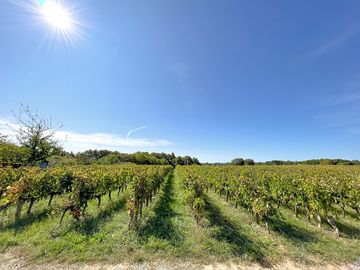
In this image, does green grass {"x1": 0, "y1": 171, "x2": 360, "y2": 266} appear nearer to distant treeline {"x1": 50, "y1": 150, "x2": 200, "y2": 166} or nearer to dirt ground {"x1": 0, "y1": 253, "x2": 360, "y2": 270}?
dirt ground {"x1": 0, "y1": 253, "x2": 360, "y2": 270}

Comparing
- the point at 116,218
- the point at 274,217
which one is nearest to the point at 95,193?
the point at 116,218

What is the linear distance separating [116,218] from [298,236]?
7.01 meters

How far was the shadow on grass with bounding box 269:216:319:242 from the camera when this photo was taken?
6840 millimetres

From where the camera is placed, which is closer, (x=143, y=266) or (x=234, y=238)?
(x=143, y=266)

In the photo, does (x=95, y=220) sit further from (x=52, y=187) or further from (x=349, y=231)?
(x=349, y=231)

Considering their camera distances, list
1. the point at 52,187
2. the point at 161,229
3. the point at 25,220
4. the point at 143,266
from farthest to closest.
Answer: the point at 52,187 → the point at 25,220 → the point at 161,229 → the point at 143,266

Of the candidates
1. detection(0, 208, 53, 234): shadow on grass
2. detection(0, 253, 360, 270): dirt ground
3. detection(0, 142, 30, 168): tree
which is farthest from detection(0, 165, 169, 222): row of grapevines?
detection(0, 142, 30, 168): tree

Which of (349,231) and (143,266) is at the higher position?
(349,231)

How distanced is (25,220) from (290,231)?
1051 centimetres

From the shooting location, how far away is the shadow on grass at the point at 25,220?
7.12m

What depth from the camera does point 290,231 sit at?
24.7 feet

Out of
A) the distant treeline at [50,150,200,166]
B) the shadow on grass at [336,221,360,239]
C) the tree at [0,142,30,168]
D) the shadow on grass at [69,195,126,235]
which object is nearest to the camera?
the shadow on grass at [69,195,126,235]

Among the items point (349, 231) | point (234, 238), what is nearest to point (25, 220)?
point (234, 238)

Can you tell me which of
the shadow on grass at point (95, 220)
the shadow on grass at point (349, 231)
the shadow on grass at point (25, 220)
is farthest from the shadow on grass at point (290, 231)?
the shadow on grass at point (25, 220)
